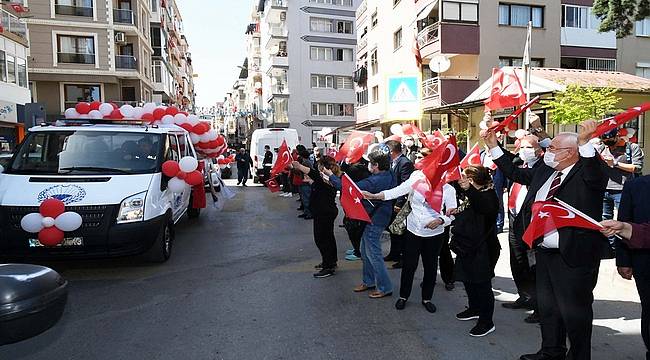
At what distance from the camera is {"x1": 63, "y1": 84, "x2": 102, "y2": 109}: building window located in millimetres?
36281

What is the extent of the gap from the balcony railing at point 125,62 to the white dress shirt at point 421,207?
3682 cm

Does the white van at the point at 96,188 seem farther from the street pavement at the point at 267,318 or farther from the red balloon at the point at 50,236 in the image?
the street pavement at the point at 267,318

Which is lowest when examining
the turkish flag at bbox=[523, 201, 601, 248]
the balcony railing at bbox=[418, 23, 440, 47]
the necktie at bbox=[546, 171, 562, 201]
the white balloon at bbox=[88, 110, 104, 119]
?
the turkish flag at bbox=[523, 201, 601, 248]

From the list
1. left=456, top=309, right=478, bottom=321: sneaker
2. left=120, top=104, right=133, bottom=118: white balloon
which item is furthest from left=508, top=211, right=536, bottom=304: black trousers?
left=120, top=104, right=133, bottom=118: white balloon

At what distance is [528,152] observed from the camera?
5.54 metres

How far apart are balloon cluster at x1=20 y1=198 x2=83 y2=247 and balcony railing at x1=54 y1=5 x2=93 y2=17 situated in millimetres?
34498

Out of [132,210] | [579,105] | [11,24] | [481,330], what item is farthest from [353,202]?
[11,24]

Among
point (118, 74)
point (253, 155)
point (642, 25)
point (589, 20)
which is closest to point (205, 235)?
point (253, 155)

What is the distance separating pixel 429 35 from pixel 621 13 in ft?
32.3

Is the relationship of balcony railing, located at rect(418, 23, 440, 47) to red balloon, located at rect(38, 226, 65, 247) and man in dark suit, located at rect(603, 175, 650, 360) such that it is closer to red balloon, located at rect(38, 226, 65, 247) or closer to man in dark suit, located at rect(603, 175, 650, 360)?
red balloon, located at rect(38, 226, 65, 247)

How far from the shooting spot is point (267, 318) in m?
5.11

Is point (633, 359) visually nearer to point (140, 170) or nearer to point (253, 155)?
point (140, 170)

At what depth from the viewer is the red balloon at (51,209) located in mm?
6156

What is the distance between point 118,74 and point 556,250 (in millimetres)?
38088
